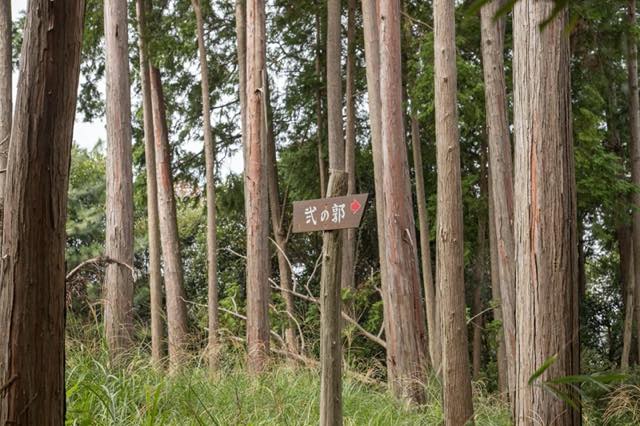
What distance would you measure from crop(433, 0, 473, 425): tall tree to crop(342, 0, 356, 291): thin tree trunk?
313 inches

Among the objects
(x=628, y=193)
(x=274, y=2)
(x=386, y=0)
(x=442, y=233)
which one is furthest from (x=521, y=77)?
(x=274, y=2)

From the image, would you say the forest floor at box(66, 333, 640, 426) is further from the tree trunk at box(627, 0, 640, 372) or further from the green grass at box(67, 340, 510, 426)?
the tree trunk at box(627, 0, 640, 372)

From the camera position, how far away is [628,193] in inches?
718

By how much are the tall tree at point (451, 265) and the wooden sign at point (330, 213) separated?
3064 millimetres

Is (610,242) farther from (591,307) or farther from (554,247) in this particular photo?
(554,247)

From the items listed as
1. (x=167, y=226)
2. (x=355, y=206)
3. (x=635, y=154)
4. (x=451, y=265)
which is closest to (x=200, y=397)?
(x=355, y=206)

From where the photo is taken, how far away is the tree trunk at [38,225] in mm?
3645

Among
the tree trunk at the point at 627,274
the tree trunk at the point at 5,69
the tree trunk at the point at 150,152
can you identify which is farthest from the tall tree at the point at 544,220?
the tree trunk at the point at 627,274

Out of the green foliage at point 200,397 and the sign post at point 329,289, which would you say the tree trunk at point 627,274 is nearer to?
the green foliage at point 200,397

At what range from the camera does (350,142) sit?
59.5 ft

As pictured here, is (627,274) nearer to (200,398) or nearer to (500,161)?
(500,161)

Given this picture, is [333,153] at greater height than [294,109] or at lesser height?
lesser

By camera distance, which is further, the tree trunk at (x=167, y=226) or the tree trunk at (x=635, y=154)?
the tree trunk at (x=635, y=154)

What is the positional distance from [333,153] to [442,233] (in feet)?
22.9
